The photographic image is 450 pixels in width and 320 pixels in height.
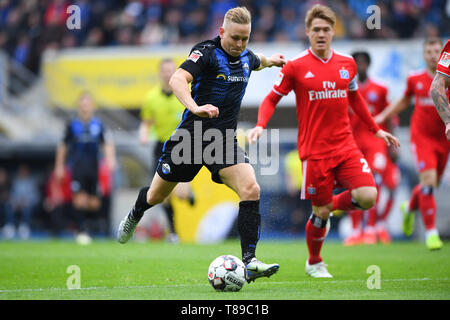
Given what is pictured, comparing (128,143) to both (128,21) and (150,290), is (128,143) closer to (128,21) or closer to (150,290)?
(128,21)

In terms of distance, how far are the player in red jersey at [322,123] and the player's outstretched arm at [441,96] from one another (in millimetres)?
1090

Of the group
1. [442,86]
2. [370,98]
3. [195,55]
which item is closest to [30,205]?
[370,98]

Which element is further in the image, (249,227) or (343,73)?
(343,73)

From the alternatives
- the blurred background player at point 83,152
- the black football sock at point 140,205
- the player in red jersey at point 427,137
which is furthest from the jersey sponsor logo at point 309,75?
the blurred background player at point 83,152

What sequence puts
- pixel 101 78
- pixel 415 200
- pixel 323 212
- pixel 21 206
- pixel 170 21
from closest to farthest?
pixel 323 212, pixel 415 200, pixel 101 78, pixel 21 206, pixel 170 21

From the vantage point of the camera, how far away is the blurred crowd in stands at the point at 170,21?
17875 millimetres

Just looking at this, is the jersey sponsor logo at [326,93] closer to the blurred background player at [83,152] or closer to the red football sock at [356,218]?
the red football sock at [356,218]

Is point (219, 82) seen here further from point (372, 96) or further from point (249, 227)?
point (372, 96)

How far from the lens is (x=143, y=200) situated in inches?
294

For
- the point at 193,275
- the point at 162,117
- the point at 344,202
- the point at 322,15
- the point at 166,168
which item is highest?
the point at 322,15

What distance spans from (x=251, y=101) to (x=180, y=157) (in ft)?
37.0

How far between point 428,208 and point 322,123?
10.6ft

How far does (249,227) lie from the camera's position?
6.44 m

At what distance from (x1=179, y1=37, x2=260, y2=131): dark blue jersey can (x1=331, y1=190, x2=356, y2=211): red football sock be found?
1591 mm
